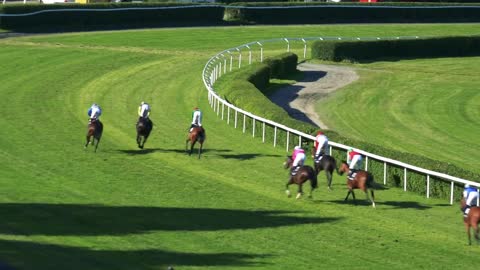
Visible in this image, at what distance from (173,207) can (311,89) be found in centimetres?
2766

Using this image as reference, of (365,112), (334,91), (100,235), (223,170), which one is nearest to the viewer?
(100,235)

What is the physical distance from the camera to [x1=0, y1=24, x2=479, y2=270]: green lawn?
60.5 ft

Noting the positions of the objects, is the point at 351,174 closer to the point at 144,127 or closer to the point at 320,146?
the point at 320,146

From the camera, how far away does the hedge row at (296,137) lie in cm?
2569

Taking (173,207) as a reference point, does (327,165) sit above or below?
above

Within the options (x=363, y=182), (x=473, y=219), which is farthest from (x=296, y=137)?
(x=473, y=219)

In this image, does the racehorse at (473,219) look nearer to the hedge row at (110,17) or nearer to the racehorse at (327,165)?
the racehorse at (327,165)

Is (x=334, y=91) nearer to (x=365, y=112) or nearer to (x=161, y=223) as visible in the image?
(x=365, y=112)

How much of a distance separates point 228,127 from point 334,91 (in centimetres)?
1496

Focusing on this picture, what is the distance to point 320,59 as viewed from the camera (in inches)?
2335

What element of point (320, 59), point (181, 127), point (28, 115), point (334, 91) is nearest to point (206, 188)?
point (181, 127)

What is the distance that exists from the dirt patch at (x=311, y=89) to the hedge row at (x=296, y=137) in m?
1.45

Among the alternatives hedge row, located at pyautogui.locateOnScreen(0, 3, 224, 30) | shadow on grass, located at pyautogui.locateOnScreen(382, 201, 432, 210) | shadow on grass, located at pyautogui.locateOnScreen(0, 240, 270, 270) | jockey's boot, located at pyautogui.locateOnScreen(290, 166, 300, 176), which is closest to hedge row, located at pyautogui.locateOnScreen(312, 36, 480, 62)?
hedge row, located at pyautogui.locateOnScreen(0, 3, 224, 30)

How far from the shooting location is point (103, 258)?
1744 cm
